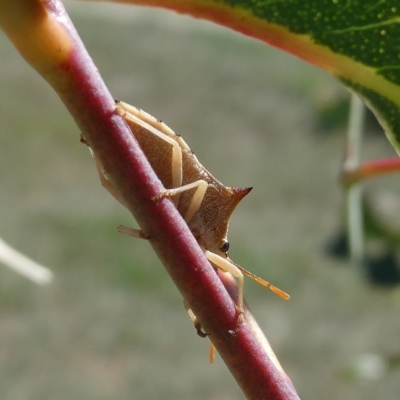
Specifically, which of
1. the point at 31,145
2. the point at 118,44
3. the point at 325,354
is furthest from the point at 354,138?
the point at 118,44

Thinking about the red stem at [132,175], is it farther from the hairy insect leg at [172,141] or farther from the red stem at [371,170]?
the red stem at [371,170]

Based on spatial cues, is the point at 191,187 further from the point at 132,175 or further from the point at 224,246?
the point at 132,175

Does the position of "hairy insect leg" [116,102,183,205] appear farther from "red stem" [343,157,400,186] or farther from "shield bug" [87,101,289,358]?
"red stem" [343,157,400,186]

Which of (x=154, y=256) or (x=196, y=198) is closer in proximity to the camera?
(x=196, y=198)

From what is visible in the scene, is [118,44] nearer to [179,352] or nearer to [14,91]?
[14,91]

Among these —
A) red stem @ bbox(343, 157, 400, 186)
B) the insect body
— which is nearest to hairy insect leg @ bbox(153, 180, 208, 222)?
the insect body

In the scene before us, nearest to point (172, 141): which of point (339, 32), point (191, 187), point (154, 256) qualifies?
point (191, 187)

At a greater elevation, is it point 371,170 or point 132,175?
point 132,175
